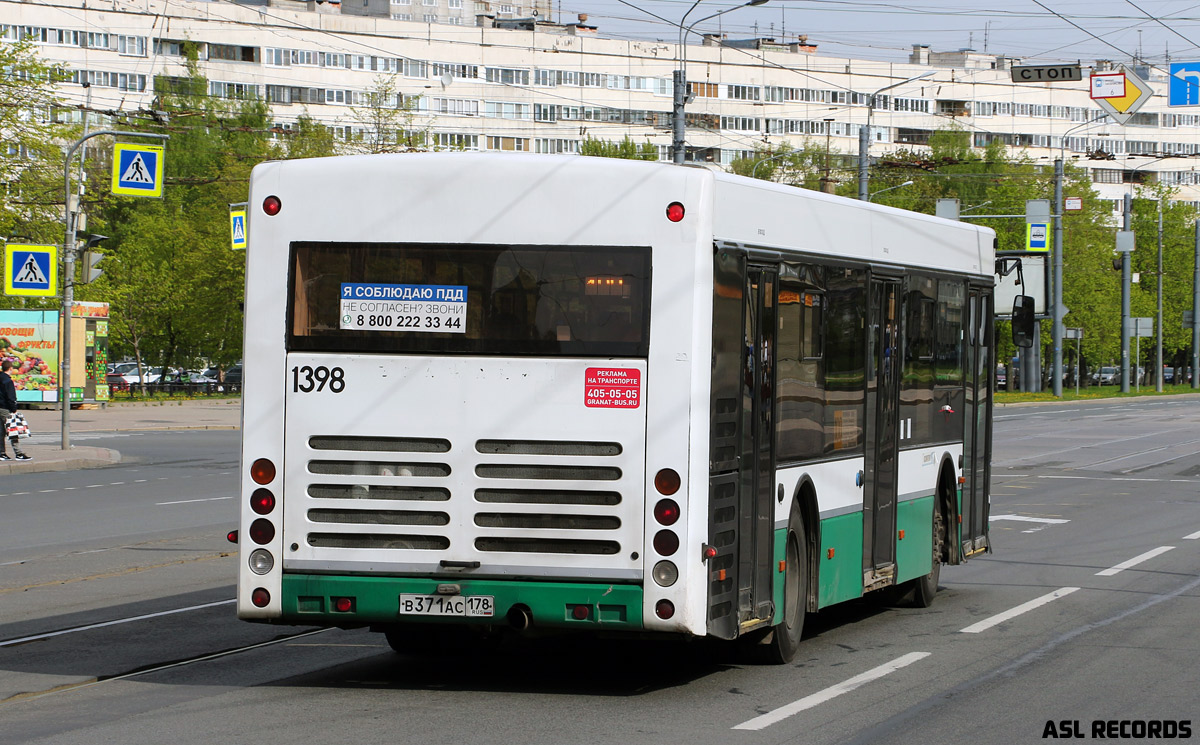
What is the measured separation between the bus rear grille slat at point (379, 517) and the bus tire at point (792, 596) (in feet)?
7.01

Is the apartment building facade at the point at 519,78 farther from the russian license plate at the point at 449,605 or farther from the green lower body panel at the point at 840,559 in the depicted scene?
the russian license plate at the point at 449,605

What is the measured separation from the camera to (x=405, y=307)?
8.60 meters

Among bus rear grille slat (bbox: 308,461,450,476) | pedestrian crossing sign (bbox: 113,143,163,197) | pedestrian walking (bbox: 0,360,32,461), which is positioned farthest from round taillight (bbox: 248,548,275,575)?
pedestrian crossing sign (bbox: 113,143,163,197)

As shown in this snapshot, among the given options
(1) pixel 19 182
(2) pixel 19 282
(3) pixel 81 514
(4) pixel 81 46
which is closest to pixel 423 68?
(4) pixel 81 46

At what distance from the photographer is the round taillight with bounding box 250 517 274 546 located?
861 cm

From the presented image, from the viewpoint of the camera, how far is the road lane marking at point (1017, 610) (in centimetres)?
1141

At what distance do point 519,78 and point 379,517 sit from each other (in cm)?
9814

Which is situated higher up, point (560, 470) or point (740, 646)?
point (560, 470)

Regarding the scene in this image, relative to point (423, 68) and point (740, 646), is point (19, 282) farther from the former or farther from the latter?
point (423, 68)

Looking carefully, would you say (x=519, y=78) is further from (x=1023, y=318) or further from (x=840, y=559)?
(x=840, y=559)

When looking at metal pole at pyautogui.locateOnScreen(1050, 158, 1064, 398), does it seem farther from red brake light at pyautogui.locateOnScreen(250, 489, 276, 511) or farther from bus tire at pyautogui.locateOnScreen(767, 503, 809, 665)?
red brake light at pyautogui.locateOnScreen(250, 489, 276, 511)

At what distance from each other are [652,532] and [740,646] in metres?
1.79

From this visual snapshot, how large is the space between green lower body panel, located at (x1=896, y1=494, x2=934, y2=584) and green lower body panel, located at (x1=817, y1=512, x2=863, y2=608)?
90cm

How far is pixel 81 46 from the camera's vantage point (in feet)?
312
